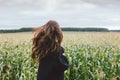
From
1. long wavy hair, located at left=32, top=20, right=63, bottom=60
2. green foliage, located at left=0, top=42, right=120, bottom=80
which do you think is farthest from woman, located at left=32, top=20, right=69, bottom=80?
green foliage, located at left=0, top=42, right=120, bottom=80

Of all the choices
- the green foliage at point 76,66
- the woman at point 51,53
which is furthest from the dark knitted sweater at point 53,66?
the green foliage at point 76,66

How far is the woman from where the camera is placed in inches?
211

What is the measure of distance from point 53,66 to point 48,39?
0.38 metres

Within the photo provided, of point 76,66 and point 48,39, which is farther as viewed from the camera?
point 76,66

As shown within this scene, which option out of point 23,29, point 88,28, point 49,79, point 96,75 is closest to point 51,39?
Result: point 49,79

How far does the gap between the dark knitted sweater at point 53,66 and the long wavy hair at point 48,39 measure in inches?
2.7

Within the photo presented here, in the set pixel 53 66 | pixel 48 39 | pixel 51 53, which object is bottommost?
pixel 53 66

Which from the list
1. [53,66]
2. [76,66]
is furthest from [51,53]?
[76,66]

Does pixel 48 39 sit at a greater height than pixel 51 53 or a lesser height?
greater

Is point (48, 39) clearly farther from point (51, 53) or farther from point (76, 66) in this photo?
point (76, 66)

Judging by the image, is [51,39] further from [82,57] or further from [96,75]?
[82,57]

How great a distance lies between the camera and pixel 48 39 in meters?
5.40

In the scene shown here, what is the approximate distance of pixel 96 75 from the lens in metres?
9.02

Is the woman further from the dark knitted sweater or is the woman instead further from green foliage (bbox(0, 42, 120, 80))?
green foliage (bbox(0, 42, 120, 80))
